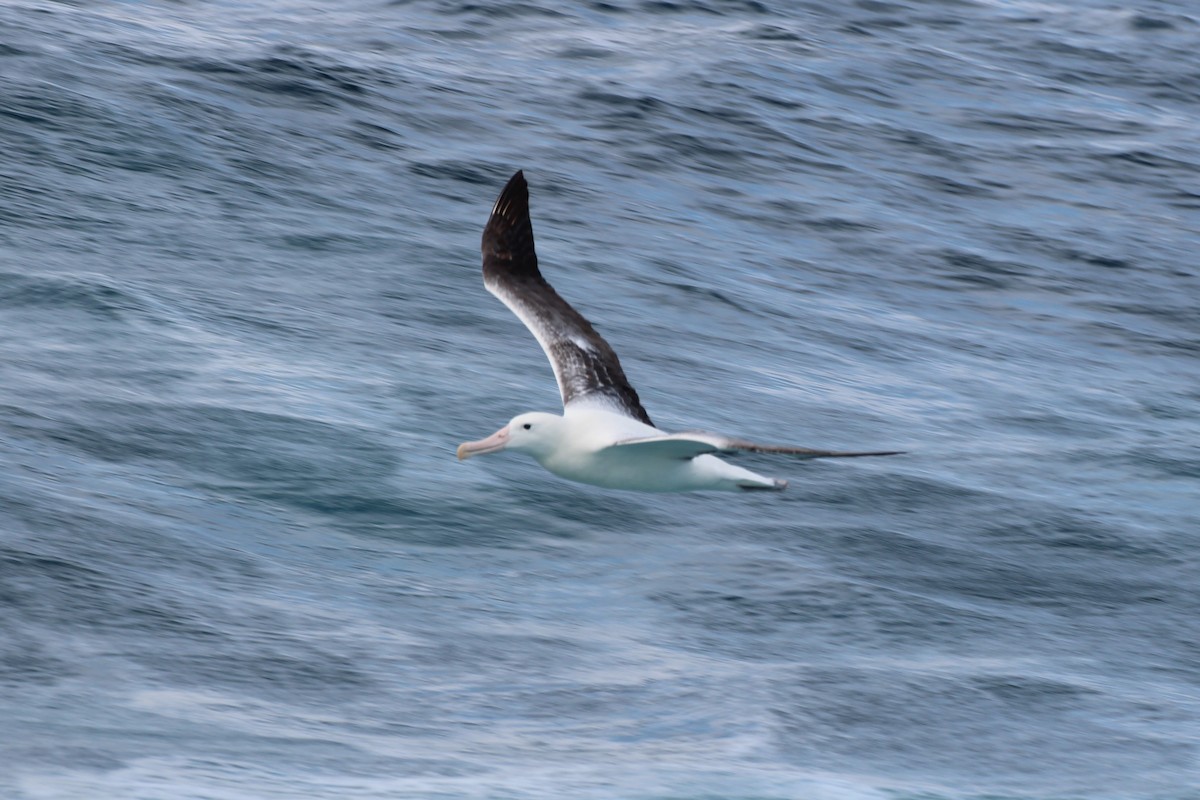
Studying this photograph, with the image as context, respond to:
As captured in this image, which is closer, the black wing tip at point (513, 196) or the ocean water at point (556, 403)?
the ocean water at point (556, 403)

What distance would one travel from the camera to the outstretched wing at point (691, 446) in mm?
8633

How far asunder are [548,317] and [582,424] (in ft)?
5.16

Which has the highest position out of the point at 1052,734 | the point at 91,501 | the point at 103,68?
the point at 103,68

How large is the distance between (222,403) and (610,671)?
4.97 metres

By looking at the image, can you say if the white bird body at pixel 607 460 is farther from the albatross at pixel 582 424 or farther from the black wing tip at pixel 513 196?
the black wing tip at pixel 513 196

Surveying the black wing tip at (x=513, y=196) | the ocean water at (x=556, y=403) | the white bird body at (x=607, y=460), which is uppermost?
the black wing tip at (x=513, y=196)

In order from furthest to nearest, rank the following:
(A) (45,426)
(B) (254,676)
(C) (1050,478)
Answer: (C) (1050,478) < (A) (45,426) < (B) (254,676)

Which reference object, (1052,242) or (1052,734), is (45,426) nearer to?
(1052,734)

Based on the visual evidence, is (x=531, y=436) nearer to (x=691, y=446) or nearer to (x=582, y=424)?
(x=582, y=424)

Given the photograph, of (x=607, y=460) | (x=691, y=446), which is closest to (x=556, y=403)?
(x=607, y=460)

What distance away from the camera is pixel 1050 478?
16.6 m

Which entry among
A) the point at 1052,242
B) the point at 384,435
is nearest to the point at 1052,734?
the point at 384,435

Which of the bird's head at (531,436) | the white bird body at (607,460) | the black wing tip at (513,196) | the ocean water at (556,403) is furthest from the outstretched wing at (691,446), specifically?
the black wing tip at (513,196)

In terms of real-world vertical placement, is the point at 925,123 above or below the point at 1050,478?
above
